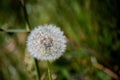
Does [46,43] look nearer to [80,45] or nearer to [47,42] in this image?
[47,42]

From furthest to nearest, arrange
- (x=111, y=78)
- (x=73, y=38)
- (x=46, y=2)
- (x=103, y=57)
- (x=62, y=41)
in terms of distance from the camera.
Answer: (x=46, y=2) < (x=73, y=38) < (x=103, y=57) < (x=111, y=78) < (x=62, y=41)

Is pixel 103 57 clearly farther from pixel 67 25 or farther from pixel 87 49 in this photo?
pixel 67 25

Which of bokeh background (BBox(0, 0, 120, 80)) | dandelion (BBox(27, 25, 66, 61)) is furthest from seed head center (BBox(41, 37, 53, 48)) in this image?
bokeh background (BBox(0, 0, 120, 80))

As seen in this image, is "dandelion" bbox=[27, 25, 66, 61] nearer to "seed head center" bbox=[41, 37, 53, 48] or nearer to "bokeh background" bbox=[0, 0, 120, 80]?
"seed head center" bbox=[41, 37, 53, 48]

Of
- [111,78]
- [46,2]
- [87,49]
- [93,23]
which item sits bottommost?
[111,78]

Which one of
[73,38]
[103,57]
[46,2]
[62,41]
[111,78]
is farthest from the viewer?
[46,2]

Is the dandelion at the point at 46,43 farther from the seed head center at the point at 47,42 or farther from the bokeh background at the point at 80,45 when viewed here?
the bokeh background at the point at 80,45

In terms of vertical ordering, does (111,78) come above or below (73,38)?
below

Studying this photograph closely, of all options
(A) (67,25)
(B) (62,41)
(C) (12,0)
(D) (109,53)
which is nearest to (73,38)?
(A) (67,25)
